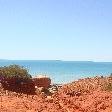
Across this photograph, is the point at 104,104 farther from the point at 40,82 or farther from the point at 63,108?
the point at 40,82

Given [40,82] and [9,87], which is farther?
[40,82]

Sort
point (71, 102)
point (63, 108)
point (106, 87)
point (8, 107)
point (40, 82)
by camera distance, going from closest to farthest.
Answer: point (8, 107)
point (63, 108)
point (71, 102)
point (106, 87)
point (40, 82)

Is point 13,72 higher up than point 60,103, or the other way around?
point 13,72

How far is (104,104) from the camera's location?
21.8 metres

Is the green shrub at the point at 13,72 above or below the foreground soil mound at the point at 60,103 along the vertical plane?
above

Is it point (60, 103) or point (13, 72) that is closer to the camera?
point (60, 103)

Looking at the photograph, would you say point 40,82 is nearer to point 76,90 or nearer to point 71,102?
point 76,90

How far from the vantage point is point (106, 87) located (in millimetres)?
27031

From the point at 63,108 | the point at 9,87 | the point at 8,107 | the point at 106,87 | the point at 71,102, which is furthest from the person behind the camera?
the point at 9,87

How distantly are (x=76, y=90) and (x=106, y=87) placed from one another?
2892 mm

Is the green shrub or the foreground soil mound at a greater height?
the green shrub

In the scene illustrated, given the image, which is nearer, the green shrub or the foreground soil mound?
the foreground soil mound

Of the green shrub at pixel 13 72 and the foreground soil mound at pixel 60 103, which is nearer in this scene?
the foreground soil mound at pixel 60 103

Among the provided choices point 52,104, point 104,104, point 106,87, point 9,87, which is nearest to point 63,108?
point 52,104
